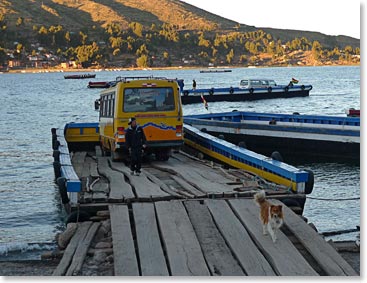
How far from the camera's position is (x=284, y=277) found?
802 cm

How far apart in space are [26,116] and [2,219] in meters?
46.3

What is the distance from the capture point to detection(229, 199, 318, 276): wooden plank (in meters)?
8.39

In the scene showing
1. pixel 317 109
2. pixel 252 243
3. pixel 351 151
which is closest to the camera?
pixel 252 243

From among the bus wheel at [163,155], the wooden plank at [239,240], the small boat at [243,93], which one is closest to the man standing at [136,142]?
the bus wheel at [163,155]

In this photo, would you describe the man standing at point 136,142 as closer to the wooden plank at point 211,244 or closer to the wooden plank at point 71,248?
the wooden plank at point 211,244

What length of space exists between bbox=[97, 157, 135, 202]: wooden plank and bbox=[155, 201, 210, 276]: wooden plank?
907 millimetres

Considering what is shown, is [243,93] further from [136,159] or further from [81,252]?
[81,252]

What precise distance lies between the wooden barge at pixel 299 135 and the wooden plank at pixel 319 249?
49.5 feet

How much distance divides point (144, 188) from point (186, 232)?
3.64 m

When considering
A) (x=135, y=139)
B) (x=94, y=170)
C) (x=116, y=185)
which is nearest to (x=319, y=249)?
(x=116, y=185)

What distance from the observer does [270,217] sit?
9477mm

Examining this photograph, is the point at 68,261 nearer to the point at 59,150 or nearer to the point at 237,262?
the point at 237,262

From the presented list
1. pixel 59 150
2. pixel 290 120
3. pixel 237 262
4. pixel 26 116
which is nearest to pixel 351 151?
pixel 290 120

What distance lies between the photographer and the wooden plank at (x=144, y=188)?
41.2 feet
